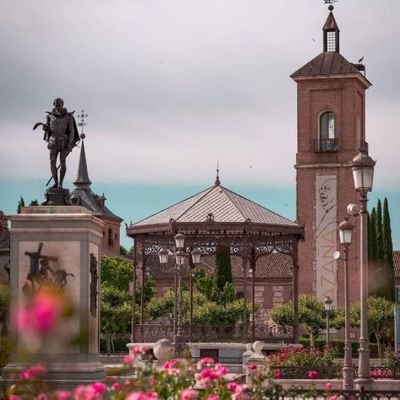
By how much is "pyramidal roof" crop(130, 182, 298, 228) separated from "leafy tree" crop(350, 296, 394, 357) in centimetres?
2571

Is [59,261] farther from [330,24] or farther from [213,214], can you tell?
[330,24]

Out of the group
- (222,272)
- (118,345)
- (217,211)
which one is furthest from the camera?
(222,272)

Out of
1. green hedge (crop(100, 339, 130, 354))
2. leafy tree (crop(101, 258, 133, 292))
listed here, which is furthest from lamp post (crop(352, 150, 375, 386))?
leafy tree (crop(101, 258, 133, 292))

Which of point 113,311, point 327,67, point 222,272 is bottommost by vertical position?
point 113,311

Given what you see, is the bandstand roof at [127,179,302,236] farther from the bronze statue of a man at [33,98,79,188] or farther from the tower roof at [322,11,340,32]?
the tower roof at [322,11,340,32]

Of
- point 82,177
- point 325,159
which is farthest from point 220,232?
point 82,177

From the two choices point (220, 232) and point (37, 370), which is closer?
point (37, 370)

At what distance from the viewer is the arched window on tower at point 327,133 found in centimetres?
7581

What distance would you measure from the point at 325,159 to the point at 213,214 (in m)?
37.3

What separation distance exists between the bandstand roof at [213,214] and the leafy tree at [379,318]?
25.8 metres

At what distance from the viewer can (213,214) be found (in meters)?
39.2

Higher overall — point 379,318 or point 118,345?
point 379,318

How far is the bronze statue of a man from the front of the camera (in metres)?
19.8

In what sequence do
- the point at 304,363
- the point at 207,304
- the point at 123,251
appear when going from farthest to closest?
1. the point at 123,251
2. the point at 207,304
3. the point at 304,363
